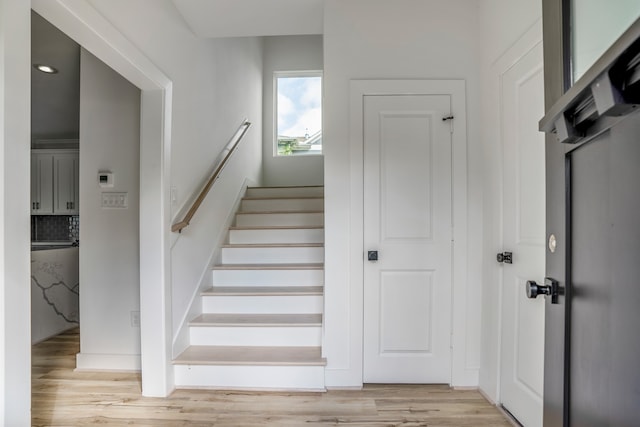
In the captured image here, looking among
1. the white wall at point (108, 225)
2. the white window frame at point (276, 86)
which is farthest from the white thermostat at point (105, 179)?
the white window frame at point (276, 86)

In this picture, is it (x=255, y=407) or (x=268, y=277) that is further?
(x=268, y=277)

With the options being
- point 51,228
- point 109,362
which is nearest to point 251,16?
point 109,362

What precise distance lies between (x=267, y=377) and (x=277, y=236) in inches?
55.2

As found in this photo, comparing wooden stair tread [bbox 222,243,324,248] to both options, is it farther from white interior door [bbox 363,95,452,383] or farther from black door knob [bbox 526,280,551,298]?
black door knob [bbox 526,280,551,298]

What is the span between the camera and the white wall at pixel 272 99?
18.2 ft

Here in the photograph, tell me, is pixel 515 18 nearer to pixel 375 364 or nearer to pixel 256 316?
pixel 375 364

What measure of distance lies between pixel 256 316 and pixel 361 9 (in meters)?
2.32

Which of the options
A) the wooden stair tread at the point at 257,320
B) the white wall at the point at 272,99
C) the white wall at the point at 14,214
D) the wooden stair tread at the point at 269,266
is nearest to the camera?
the white wall at the point at 14,214

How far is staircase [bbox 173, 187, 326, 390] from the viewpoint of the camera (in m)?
2.34

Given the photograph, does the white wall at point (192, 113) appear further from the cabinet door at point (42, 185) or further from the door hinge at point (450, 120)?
the cabinet door at point (42, 185)

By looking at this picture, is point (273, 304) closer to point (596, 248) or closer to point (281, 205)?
point (281, 205)

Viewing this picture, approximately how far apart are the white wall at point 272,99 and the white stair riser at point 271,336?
Answer: 3223 millimetres

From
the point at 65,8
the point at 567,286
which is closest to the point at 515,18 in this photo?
the point at 567,286

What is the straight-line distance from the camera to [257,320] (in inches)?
104
